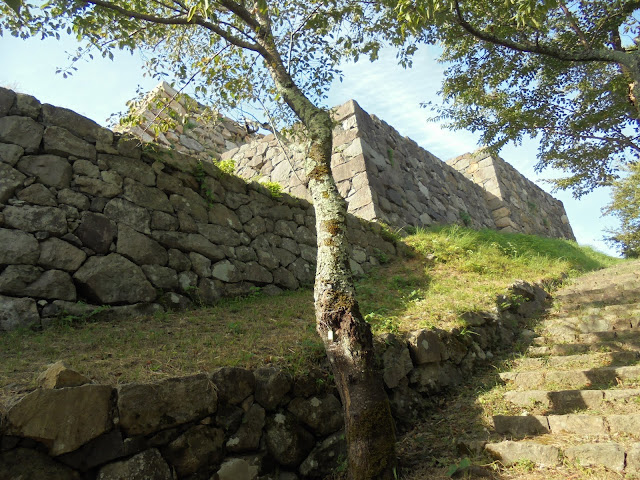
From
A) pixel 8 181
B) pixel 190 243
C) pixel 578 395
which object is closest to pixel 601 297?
pixel 578 395

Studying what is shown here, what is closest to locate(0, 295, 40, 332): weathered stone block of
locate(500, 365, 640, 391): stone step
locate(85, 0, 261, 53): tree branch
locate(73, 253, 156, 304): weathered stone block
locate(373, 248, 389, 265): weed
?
locate(73, 253, 156, 304): weathered stone block

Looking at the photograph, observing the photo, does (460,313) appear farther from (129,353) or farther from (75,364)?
(75,364)

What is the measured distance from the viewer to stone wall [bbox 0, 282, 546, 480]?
194cm

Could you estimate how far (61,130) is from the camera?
4.08 metres

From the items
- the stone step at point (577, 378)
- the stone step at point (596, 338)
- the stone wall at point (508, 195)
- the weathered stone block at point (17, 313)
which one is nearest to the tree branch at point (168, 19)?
the weathered stone block at point (17, 313)

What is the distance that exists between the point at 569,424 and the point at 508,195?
11.7 metres

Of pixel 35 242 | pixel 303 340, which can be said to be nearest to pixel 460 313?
Answer: pixel 303 340

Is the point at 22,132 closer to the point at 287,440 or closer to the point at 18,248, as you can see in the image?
the point at 18,248

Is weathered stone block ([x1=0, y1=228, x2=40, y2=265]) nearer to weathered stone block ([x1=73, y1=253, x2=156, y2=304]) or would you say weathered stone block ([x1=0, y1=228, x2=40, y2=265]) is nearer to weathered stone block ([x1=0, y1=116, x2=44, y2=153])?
weathered stone block ([x1=73, y1=253, x2=156, y2=304])

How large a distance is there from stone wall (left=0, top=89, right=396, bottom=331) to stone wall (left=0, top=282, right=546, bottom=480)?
1691 mm

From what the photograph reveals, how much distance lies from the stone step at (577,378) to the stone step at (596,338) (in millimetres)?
791

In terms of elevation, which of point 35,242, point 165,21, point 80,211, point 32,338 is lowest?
point 32,338

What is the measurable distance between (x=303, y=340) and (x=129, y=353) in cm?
125

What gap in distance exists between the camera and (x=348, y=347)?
2.58 metres
